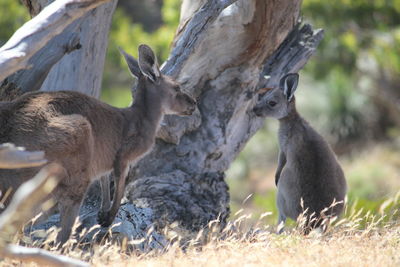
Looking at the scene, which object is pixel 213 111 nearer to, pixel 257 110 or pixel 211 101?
pixel 211 101

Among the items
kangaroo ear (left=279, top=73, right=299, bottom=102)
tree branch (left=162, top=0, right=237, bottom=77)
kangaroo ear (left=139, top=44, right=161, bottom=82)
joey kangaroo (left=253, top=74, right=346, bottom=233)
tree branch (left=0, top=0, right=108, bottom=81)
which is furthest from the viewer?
kangaroo ear (left=279, top=73, right=299, bottom=102)

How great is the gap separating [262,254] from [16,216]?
2106mm

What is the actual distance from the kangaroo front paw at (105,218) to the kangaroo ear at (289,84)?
300 cm

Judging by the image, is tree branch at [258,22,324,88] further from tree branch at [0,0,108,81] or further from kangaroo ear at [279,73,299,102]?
tree branch at [0,0,108,81]

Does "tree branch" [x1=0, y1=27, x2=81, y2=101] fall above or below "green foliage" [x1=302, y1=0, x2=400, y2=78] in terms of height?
below

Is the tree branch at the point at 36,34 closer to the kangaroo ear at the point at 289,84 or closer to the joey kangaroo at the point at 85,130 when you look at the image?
the joey kangaroo at the point at 85,130

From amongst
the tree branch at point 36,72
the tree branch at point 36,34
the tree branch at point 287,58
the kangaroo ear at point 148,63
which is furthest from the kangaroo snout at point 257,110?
the tree branch at point 36,34

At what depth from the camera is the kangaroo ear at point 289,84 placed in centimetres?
892

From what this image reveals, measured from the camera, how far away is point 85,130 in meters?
6.44

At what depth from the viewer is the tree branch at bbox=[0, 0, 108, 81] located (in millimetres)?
5520

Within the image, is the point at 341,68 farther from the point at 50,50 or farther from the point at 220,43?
the point at 50,50

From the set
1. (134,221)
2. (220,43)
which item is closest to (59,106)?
(134,221)

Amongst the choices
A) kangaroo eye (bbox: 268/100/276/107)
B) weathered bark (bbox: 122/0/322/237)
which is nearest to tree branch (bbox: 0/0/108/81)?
weathered bark (bbox: 122/0/322/237)

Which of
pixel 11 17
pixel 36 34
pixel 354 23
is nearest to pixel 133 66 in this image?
pixel 36 34
